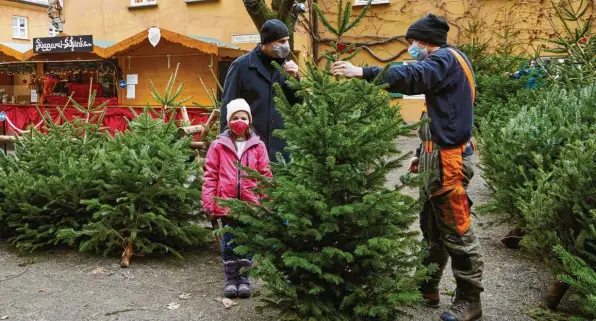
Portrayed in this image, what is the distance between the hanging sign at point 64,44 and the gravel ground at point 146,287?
12773 mm

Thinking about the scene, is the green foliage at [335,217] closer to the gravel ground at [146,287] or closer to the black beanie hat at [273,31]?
the gravel ground at [146,287]

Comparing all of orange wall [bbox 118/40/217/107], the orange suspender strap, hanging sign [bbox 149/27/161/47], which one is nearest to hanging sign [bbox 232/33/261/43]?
orange wall [bbox 118/40/217/107]

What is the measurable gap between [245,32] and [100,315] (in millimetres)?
Result: 18323

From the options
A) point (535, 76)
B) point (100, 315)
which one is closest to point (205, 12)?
point (535, 76)

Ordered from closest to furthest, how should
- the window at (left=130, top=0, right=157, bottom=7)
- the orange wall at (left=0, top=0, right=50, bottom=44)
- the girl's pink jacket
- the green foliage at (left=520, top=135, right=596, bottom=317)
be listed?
the green foliage at (left=520, top=135, right=596, bottom=317), the girl's pink jacket, the window at (left=130, top=0, right=157, bottom=7), the orange wall at (left=0, top=0, right=50, bottom=44)

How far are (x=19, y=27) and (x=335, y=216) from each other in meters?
36.8

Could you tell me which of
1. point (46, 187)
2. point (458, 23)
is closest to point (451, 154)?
point (46, 187)

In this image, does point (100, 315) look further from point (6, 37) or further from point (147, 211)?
point (6, 37)

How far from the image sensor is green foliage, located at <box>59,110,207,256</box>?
5516 millimetres

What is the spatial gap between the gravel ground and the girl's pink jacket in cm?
75

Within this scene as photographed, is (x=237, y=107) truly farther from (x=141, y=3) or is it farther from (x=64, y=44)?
(x=141, y=3)

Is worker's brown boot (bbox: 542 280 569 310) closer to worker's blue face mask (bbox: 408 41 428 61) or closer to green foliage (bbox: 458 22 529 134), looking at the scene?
worker's blue face mask (bbox: 408 41 428 61)

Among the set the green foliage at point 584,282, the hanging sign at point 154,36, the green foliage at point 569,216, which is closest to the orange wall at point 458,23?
the hanging sign at point 154,36

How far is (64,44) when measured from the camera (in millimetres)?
18438
